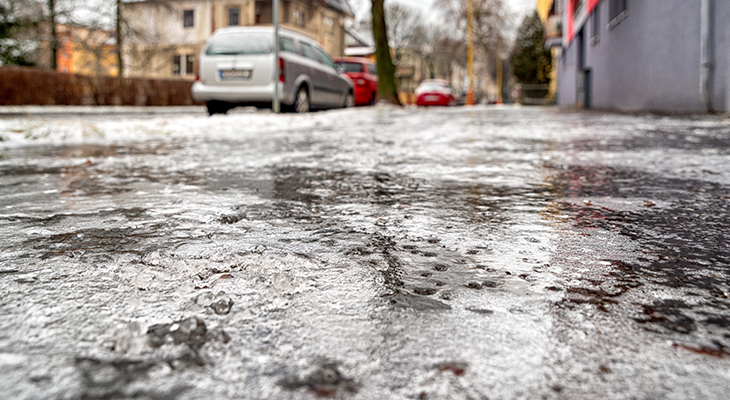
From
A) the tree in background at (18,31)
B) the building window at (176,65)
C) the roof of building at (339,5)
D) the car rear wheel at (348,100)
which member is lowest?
the car rear wheel at (348,100)

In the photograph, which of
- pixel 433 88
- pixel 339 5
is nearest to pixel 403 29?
pixel 339 5

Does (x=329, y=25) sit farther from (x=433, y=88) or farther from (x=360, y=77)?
(x=360, y=77)

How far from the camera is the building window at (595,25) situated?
20672 millimetres

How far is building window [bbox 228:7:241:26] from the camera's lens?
3933cm

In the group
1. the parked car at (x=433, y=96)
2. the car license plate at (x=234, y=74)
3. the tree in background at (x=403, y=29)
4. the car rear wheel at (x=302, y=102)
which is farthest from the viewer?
the tree in background at (x=403, y=29)

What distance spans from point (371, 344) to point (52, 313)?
0.74 m

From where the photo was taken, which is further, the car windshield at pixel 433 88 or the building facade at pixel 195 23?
the building facade at pixel 195 23

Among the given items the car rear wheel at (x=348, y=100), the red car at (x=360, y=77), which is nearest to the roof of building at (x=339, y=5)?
the red car at (x=360, y=77)

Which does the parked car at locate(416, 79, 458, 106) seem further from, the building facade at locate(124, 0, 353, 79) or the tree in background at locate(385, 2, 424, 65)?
the tree in background at locate(385, 2, 424, 65)

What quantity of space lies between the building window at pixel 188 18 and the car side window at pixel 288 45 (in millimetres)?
29768

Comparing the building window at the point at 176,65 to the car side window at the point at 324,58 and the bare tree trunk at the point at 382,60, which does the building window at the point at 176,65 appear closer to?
the bare tree trunk at the point at 382,60

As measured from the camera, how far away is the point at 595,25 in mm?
21312

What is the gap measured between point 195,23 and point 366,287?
41.0 metres

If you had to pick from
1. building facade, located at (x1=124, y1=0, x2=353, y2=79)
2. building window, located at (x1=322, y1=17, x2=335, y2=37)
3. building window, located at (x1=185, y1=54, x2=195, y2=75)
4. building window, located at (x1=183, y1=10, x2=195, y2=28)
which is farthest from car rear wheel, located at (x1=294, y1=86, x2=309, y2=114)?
building window, located at (x1=322, y1=17, x2=335, y2=37)
